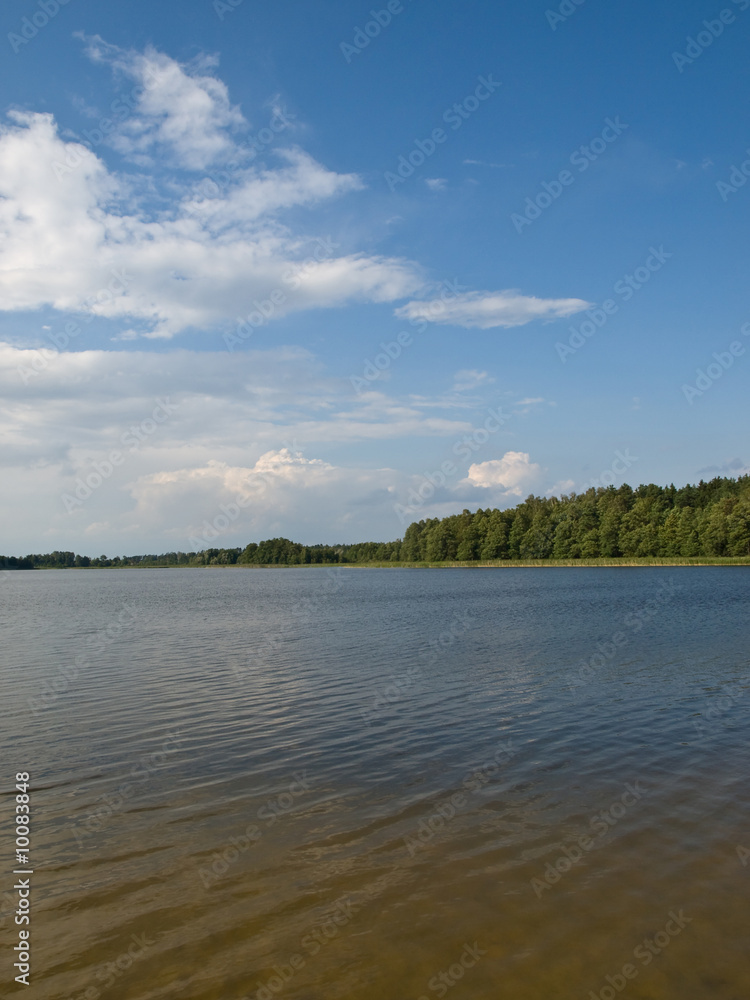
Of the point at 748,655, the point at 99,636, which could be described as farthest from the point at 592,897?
the point at 99,636

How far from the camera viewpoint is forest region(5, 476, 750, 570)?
116m

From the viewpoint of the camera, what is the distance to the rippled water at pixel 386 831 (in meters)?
6.10

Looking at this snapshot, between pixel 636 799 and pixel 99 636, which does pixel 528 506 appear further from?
pixel 636 799

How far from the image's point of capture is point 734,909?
6785 millimetres

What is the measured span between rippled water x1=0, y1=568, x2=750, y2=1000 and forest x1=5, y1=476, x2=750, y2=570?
109 meters

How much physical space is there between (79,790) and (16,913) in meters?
4.00

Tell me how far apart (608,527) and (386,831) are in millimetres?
134308

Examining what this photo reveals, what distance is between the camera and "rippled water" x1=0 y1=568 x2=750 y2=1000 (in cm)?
610

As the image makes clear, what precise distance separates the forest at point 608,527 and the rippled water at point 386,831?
4276 inches

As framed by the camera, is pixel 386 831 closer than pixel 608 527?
Yes

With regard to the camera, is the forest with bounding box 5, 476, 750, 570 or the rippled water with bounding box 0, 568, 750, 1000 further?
the forest with bounding box 5, 476, 750, 570

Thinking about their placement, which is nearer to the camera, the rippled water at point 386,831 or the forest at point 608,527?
the rippled water at point 386,831

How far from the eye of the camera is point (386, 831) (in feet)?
29.3

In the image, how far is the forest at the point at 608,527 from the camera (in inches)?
4574
